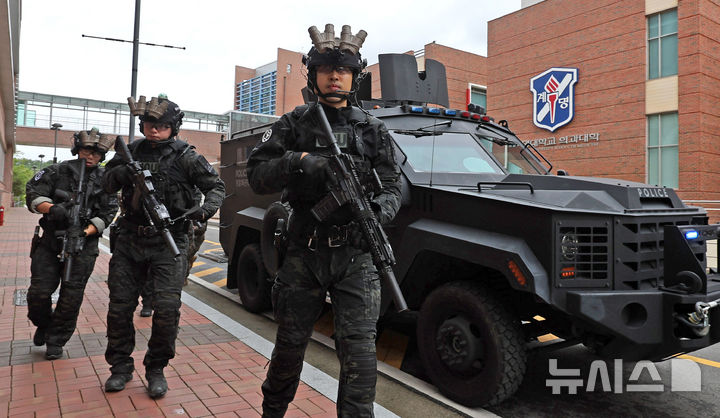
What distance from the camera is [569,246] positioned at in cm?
310

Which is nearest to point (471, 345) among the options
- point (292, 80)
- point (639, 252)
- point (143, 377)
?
point (639, 252)

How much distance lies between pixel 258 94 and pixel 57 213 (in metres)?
69.7

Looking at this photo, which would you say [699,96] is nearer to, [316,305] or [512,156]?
[512,156]

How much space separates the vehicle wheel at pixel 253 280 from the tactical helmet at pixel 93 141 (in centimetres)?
212

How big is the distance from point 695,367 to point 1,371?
5.65 meters

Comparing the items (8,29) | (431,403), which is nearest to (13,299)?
(431,403)

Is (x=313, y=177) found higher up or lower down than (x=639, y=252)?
higher up

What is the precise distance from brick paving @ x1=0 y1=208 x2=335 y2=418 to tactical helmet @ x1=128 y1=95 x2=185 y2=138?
188 centimetres

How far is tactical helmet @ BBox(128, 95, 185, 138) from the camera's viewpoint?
370cm

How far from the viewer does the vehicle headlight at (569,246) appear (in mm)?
3090

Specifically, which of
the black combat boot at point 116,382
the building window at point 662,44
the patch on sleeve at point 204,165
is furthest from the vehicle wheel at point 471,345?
the building window at point 662,44

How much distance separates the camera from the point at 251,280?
640cm

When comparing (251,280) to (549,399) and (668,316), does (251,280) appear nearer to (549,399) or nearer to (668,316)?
(549,399)

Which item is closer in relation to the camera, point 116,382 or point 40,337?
point 116,382
